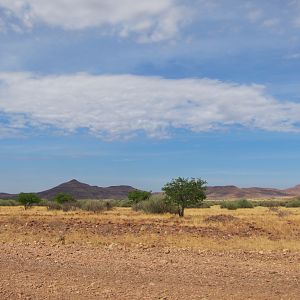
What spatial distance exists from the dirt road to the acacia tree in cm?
2994

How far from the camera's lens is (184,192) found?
44.2m

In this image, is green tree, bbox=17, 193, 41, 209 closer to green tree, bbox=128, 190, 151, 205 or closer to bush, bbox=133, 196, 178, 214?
green tree, bbox=128, 190, 151, 205

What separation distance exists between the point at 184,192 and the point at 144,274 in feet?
113

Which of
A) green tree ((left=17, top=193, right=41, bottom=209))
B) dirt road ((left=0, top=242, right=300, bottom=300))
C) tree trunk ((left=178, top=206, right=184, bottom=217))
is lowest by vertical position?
dirt road ((left=0, top=242, right=300, bottom=300))

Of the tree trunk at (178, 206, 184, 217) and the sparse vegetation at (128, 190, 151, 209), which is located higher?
the sparse vegetation at (128, 190, 151, 209)

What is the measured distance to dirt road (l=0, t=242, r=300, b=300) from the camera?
8453mm

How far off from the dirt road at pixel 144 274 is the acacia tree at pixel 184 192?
29943 millimetres

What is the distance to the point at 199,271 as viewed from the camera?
1060 centimetres

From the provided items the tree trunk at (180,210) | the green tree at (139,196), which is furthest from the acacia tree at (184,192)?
the green tree at (139,196)

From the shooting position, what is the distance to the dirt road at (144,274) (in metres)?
8.45

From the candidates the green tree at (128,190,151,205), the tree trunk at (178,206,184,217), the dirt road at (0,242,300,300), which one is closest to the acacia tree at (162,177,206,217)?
the tree trunk at (178,206,184,217)

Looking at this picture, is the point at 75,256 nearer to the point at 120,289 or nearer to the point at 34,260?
the point at 34,260

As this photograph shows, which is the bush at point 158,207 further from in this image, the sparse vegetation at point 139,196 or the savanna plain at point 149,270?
the savanna plain at point 149,270

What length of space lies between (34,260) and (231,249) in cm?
657
